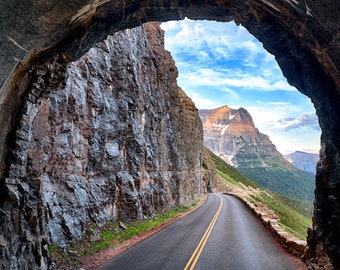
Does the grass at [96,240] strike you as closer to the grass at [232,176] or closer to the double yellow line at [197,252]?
the double yellow line at [197,252]

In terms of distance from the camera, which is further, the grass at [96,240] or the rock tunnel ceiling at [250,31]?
the grass at [96,240]

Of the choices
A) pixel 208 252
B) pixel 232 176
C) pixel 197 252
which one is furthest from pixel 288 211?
pixel 232 176

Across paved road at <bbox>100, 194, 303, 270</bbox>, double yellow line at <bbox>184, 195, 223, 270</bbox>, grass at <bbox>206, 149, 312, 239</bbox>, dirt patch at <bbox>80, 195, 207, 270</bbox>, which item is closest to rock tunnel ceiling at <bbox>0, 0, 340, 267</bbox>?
paved road at <bbox>100, 194, 303, 270</bbox>

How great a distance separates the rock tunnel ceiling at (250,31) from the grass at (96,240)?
5.07 metres

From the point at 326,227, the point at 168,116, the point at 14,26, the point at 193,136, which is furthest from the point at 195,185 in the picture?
the point at 14,26

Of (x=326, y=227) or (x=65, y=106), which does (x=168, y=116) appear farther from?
(x=326, y=227)

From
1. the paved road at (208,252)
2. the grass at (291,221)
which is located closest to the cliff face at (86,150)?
the paved road at (208,252)

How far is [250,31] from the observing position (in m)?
9.44

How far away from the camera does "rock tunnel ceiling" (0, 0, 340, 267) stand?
271 inches

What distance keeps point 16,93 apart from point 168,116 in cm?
2816

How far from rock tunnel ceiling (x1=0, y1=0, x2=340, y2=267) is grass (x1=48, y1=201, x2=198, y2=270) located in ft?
16.6

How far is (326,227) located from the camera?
8539 mm

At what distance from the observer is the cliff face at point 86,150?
866 cm

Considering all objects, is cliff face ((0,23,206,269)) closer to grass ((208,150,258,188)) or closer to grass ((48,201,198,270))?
grass ((48,201,198,270))
